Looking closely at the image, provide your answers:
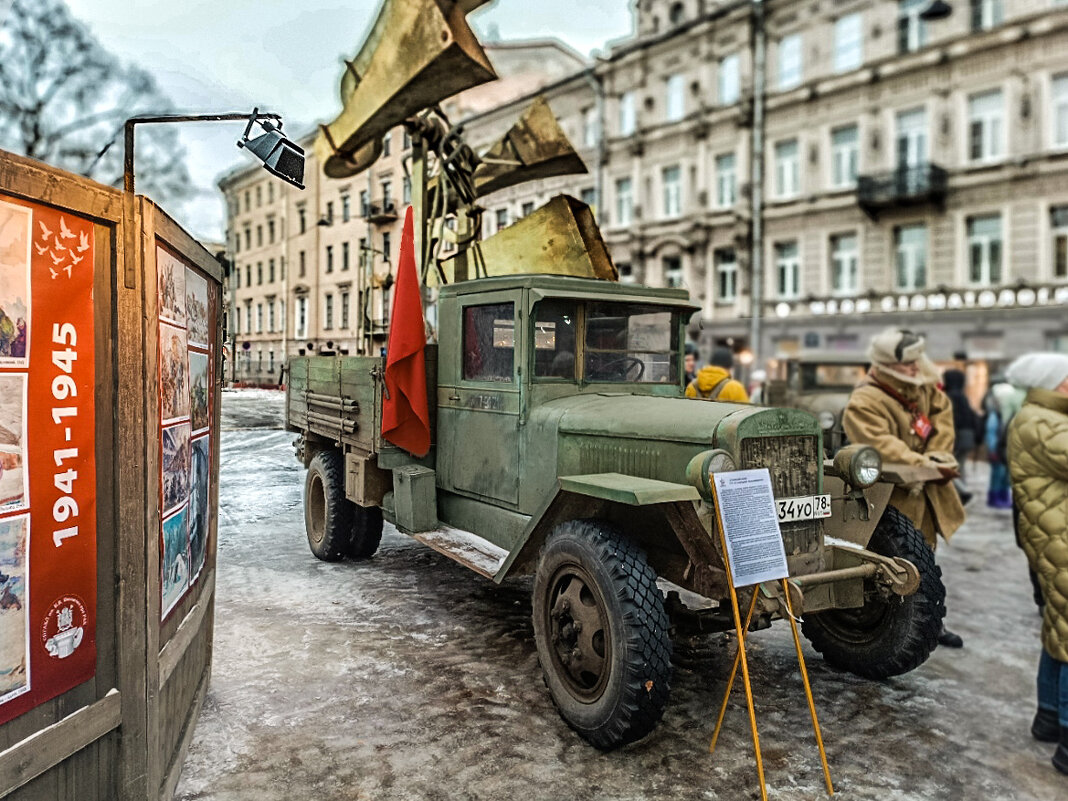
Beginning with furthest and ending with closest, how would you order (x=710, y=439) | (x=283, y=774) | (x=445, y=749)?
(x=710, y=439)
(x=445, y=749)
(x=283, y=774)

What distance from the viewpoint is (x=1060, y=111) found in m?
15.5

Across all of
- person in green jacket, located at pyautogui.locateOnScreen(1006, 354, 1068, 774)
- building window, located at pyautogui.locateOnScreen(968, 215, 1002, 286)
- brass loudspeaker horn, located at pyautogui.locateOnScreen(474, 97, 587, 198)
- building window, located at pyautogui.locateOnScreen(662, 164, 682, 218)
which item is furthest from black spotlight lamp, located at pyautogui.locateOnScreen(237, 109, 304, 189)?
building window, located at pyautogui.locateOnScreen(662, 164, 682, 218)

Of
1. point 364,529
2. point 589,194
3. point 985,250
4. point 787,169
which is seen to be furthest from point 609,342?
point 589,194

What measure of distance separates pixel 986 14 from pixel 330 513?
1728 centimetres

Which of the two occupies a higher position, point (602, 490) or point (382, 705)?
point (602, 490)

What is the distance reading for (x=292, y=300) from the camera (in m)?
6.68

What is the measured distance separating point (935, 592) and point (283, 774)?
2943mm

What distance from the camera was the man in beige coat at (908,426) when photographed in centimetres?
441

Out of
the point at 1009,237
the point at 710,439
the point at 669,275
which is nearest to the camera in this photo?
the point at 710,439

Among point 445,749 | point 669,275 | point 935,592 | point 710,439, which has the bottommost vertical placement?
point 445,749

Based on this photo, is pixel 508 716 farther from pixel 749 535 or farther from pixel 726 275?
pixel 726 275

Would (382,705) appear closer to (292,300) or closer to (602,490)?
(602,490)

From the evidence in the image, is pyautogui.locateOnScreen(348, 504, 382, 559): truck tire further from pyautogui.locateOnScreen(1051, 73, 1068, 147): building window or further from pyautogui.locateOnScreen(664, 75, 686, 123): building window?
pyautogui.locateOnScreen(664, 75, 686, 123): building window

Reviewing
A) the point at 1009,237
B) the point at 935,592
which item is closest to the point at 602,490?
the point at 935,592
